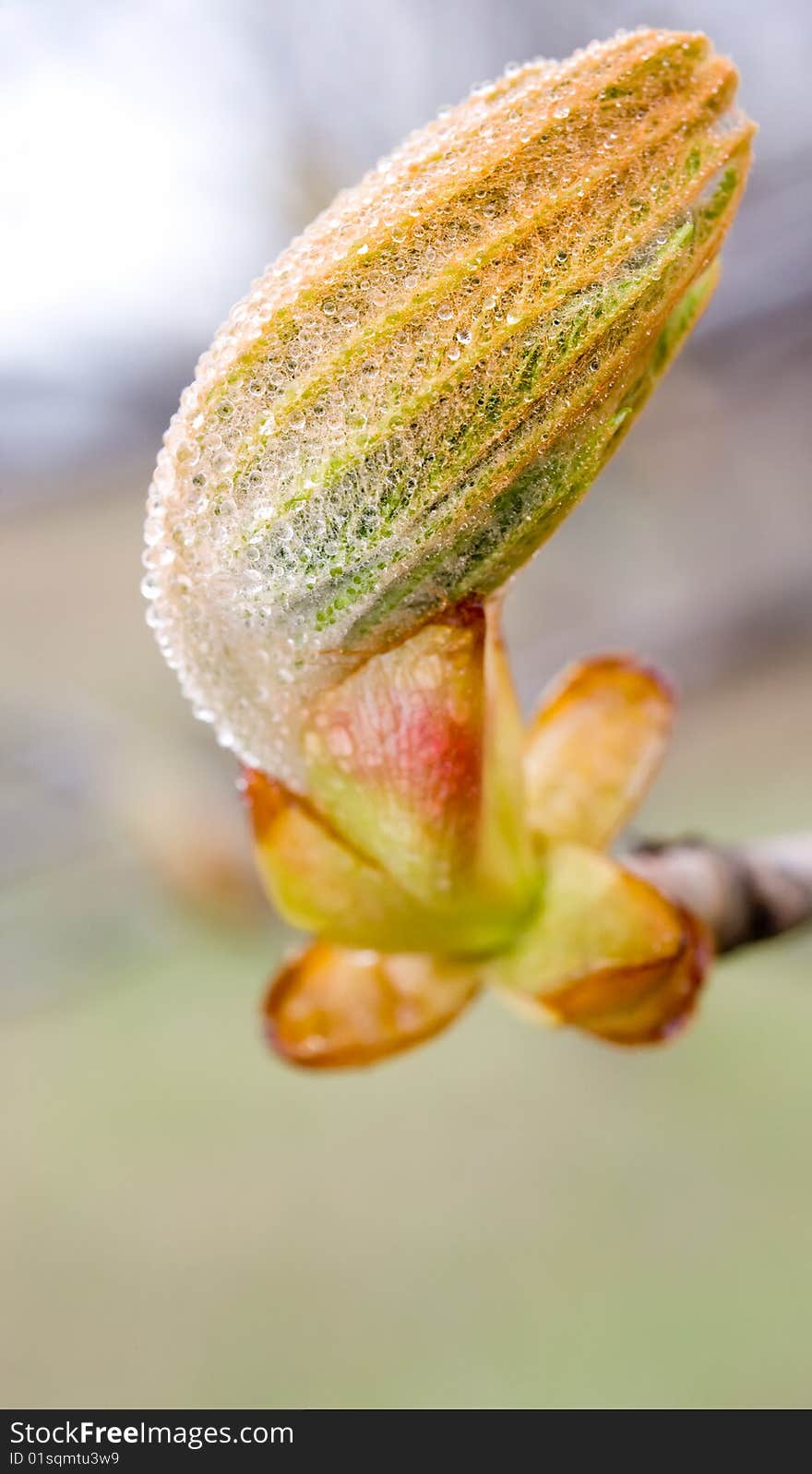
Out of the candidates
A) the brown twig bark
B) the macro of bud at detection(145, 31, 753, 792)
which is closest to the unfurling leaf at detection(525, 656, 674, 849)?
the brown twig bark

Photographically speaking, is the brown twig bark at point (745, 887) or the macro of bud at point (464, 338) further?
the brown twig bark at point (745, 887)

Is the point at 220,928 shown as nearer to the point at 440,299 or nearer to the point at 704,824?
the point at 440,299

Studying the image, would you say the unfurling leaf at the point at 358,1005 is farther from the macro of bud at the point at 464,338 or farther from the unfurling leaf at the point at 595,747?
the macro of bud at the point at 464,338

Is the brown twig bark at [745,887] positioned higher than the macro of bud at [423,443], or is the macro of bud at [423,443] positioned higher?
the macro of bud at [423,443]

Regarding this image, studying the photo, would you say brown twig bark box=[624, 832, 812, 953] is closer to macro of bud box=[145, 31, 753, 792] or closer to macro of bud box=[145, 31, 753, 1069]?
macro of bud box=[145, 31, 753, 1069]

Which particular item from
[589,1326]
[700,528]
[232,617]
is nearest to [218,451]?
[232,617]

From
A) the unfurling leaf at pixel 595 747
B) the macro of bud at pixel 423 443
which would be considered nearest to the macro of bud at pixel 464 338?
the macro of bud at pixel 423 443
